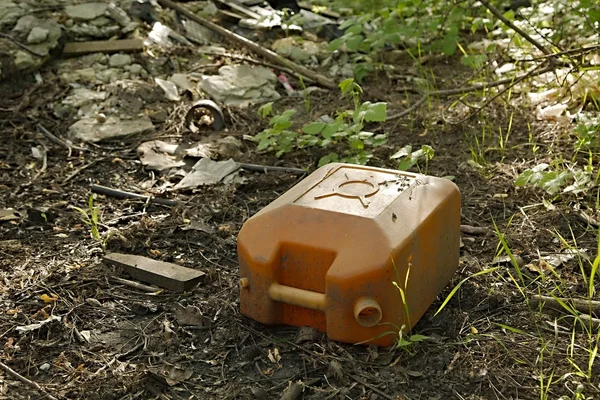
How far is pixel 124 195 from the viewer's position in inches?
166

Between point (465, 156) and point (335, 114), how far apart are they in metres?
1.12

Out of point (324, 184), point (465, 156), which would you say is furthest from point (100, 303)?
point (465, 156)

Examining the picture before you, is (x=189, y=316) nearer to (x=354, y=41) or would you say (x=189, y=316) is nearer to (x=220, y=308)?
(x=220, y=308)

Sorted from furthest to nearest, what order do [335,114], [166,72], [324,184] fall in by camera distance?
[166,72], [335,114], [324,184]

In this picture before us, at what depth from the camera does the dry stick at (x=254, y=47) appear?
5.82m

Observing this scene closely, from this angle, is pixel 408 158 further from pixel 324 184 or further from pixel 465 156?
pixel 324 184

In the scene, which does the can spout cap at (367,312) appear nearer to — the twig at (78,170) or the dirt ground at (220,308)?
the dirt ground at (220,308)

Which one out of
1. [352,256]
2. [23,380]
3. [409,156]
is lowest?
[23,380]

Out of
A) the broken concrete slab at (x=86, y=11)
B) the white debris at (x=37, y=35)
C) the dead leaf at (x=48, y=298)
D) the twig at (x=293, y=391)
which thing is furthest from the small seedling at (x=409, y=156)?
the broken concrete slab at (x=86, y=11)

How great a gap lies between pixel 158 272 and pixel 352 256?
106 cm

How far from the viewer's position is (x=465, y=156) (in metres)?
4.46

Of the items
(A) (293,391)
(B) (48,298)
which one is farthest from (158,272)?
(A) (293,391)

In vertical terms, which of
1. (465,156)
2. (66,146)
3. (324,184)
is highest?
(324,184)

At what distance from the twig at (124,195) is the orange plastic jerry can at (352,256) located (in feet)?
4.33
